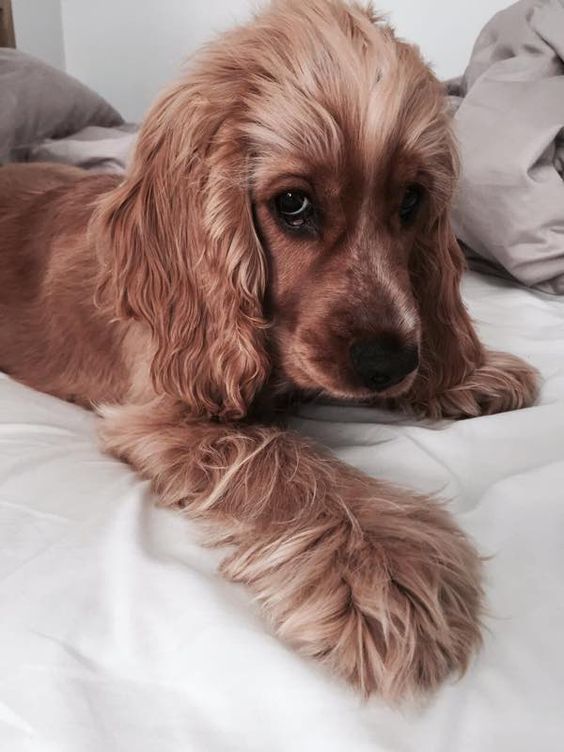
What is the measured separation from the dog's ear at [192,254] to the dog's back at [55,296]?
0.31 meters

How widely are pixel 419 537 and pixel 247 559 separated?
23 centimetres

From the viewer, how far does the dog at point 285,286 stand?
1.03m

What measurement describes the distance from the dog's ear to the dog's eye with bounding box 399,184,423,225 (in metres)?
0.27

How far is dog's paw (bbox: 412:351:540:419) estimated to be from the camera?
1587 millimetres

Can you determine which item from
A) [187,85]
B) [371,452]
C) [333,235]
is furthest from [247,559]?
[187,85]

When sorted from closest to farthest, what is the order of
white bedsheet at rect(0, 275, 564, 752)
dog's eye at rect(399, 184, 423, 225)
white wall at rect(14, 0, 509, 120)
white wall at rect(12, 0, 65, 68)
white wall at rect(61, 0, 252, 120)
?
white bedsheet at rect(0, 275, 564, 752) < dog's eye at rect(399, 184, 423, 225) < white wall at rect(14, 0, 509, 120) < white wall at rect(61, 0, 252, 120) < white wall at rect(12, 0, 65, 68)

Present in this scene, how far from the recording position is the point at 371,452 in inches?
54.2

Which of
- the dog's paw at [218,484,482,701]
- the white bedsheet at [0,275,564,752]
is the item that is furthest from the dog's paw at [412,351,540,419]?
the dog's paw at [218,484,482,701]

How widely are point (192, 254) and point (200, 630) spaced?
2.13 ft

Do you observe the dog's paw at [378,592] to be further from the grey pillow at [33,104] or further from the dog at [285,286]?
the grey pillow at [33,104]

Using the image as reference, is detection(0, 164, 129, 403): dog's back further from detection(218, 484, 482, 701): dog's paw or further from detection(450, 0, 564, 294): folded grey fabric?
detection(450, 0, 564, 294): folded grey fabric

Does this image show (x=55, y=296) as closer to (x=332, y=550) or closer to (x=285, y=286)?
(x=285, y=286)

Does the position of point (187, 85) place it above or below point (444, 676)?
above

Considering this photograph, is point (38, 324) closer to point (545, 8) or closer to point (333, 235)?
point (333, 235)
